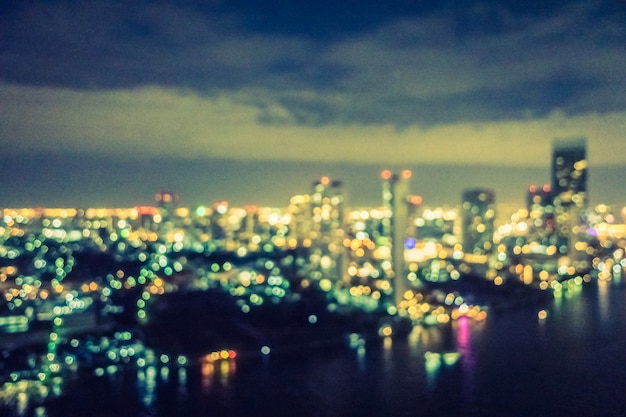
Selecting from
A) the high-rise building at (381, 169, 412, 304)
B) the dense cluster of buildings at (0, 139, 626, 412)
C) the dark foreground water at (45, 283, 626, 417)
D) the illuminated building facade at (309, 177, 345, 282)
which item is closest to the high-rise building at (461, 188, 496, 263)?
the dense cluster of buildings at (0, 139, 626, 412)

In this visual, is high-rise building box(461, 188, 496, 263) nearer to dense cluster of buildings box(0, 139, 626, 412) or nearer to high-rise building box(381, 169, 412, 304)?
dense cluster of buildings box(0, 139, 626, 412)

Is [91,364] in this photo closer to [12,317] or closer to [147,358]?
[147,358]

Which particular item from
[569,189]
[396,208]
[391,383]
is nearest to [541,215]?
[569,189]

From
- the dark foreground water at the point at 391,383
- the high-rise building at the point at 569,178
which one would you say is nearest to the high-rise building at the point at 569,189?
the high-rise building at the point at 569,178

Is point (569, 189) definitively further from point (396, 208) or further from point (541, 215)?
point (396, 208)

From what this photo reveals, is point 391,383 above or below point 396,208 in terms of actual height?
below

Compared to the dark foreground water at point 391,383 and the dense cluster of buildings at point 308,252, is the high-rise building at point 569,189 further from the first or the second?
the dark foreground water at point 391,383
